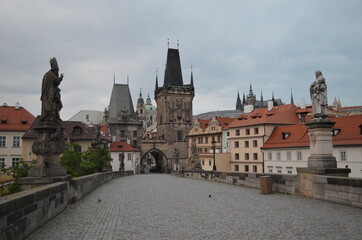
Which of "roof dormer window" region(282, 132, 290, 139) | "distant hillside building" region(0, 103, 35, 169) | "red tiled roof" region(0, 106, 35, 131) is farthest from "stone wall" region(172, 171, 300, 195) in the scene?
"red tiled roof" region(0, 106, 35, 131)

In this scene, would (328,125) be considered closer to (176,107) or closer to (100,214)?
(100,214)

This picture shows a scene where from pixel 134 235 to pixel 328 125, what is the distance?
26.4 ft

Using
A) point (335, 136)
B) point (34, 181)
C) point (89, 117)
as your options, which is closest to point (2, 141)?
point (335, 136)

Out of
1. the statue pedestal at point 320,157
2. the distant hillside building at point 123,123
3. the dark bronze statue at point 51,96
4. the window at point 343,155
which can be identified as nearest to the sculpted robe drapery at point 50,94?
the dark bronze statue at point 51,96

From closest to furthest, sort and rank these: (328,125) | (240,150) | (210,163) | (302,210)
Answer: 1. (302,210)
2. (328,125)
3. (240,150)
4. (210,163)

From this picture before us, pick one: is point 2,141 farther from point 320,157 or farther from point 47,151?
point 320,157

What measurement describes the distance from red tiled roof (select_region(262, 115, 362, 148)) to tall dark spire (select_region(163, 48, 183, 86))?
141 feet

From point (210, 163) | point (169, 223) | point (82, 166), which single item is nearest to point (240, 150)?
point (210, 163)

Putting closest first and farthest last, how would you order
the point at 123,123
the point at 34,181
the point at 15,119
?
1. the point at 34,181
2. the point at 15,119
3. the point at 123,123

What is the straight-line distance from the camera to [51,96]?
10141mm

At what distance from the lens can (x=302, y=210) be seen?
9.00 metres

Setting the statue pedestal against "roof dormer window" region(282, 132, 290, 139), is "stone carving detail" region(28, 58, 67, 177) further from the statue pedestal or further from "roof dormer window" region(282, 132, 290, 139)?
"roof dormer window" region(282, 132, 290, 139)

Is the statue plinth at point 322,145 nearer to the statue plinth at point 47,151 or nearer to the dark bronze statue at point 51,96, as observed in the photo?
the statue plinth at point 47,151

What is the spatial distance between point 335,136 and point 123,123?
54.1 meters
